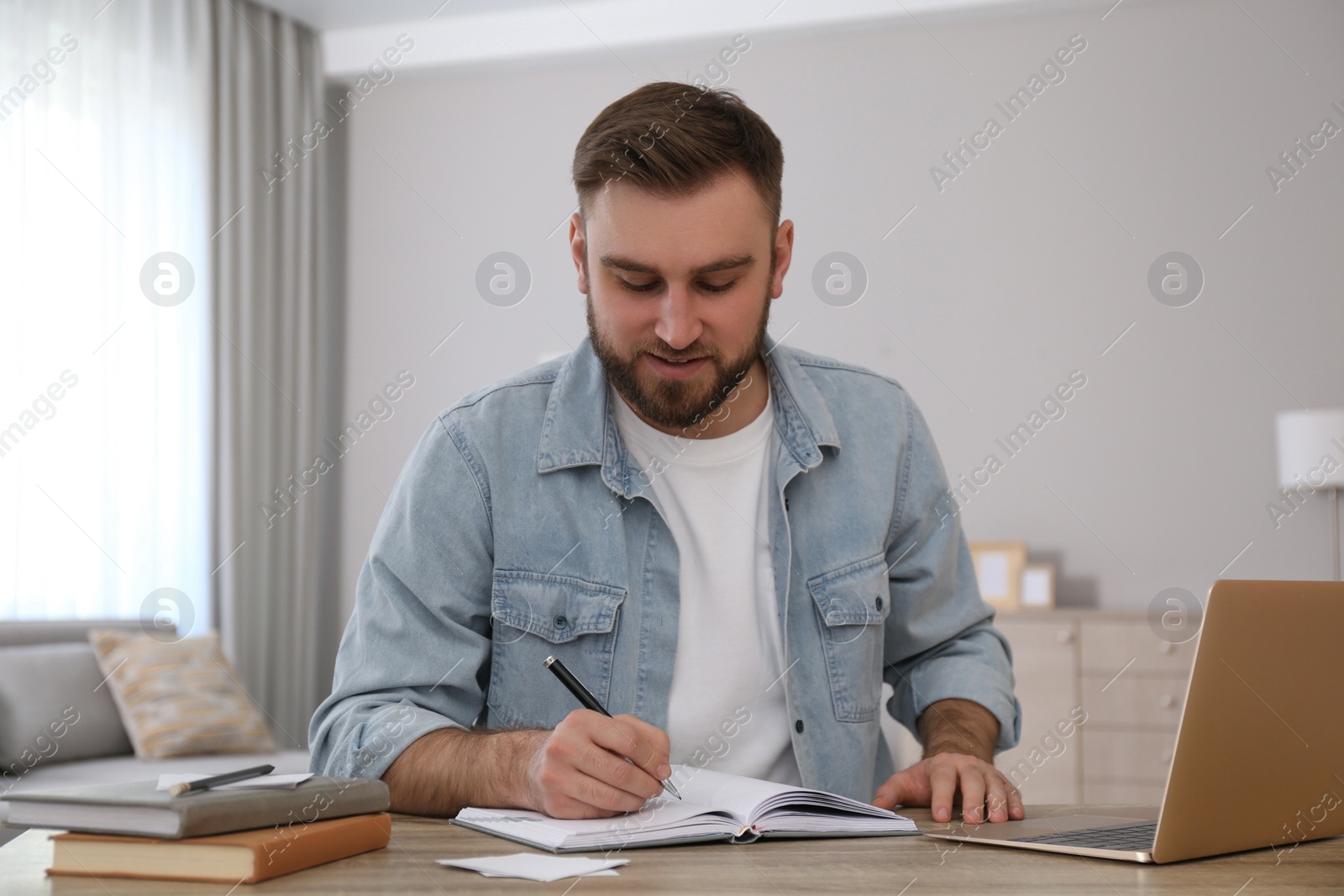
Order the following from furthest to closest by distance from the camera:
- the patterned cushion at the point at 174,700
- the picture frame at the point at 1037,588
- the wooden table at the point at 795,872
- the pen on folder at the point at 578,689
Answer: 1. the picture frame at the point at 1037,588
2. the patterned cushion at the point at 174,700
3. the pen on folder at the point at 578,689
4. the wooden table at the point at 795,872

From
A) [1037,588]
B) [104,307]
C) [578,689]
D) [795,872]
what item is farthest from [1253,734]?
[104,307]

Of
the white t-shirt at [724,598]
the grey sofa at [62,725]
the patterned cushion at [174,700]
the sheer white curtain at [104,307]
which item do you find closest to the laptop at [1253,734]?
the white t-shirt at [724,598]

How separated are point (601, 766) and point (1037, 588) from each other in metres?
3.53

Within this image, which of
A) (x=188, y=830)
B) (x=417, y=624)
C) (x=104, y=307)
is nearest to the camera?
(x=188, y=830)

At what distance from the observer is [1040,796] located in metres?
4.03

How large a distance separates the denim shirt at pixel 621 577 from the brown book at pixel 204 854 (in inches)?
16.3

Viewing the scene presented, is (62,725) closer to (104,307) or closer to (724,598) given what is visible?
(104,307)

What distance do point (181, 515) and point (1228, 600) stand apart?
435cm

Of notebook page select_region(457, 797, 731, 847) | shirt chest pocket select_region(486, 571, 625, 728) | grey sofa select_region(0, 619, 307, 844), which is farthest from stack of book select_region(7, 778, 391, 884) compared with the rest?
grey sofa select_region(0, 619, 307, 844)

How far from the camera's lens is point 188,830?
847 mm

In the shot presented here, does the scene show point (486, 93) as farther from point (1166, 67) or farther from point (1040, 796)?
point (1040, 796)

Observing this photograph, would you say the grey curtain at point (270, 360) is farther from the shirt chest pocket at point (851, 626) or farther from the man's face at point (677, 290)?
the shirt chest pocket at point (851, 626)

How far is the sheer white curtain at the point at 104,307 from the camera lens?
388 centimetres

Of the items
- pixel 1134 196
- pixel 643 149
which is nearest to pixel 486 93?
pixel 1134 196
